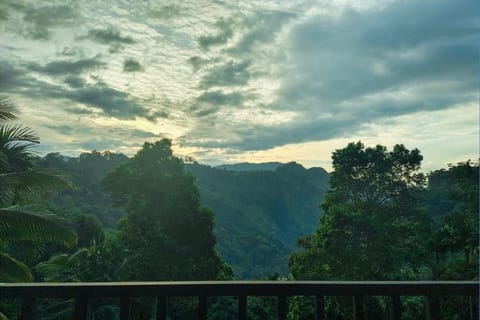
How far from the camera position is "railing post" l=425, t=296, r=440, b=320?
5.06 ft

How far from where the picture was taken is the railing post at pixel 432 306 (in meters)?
1.54

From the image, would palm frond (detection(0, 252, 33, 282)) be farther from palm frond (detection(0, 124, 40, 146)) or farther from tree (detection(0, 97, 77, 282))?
palm frond (detection(0, 124, 40, 146))

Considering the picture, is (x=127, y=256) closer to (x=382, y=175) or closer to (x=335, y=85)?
(x=382, y=175)

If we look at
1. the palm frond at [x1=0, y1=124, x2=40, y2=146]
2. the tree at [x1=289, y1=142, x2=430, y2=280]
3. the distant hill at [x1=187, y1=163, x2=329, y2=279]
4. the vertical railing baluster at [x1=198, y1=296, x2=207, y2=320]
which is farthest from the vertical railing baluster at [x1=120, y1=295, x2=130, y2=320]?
the distant hill at [x1=187, y1=163, x2=329, y2=279]

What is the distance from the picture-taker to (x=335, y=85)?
20.6 m

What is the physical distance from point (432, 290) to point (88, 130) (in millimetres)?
31722

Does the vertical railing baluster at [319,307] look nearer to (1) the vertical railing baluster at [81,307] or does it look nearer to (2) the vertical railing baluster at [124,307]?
(2) the vertical railing baluster at [124,307]

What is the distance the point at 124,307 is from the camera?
1.50 meters

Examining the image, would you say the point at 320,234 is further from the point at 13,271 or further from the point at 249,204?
the point at 249,204

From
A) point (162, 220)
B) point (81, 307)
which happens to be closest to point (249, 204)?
point (162, 220)

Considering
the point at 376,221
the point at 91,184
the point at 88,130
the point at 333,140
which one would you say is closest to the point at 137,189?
the point at 376,221

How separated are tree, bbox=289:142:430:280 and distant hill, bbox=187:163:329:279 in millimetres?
26235

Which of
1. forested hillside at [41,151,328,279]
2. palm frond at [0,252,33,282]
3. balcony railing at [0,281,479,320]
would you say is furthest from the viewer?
forested hillside at [41,151,328,279]

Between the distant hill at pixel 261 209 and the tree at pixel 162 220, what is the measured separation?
24.8 metres
